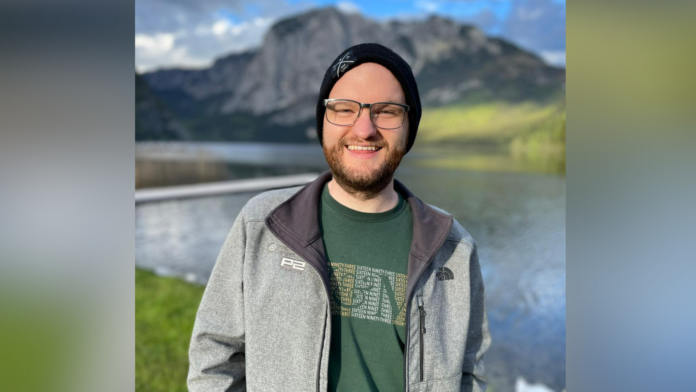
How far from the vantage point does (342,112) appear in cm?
136

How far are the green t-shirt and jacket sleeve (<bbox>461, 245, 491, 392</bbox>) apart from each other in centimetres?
31

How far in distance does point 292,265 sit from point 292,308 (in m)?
0.13

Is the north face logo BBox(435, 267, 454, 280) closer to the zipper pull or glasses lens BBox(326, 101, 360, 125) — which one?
the zipper pull

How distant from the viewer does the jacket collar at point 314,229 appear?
1.32 meters

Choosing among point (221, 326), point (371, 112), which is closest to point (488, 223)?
point (371, 112)

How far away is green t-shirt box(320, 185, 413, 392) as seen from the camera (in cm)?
131
